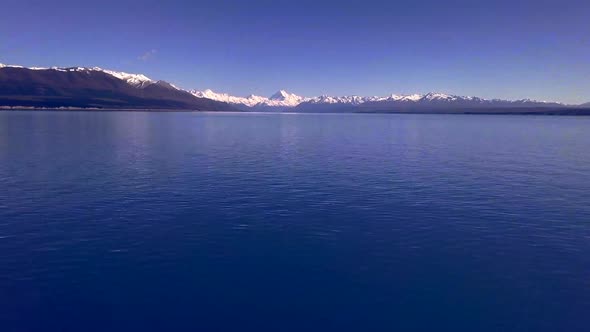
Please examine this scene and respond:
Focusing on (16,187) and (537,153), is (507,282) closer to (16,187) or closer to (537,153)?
(16,187)

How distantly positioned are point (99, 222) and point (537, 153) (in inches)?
3114

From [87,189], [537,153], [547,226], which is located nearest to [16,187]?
[87,189]

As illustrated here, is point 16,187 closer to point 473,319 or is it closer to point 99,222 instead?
point 99,222

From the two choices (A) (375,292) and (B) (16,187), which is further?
(B) (16,187)

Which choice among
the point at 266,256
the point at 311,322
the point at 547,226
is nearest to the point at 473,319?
the point at 311,322

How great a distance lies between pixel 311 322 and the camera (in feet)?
58.7

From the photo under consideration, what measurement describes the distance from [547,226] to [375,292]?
62.6 feet

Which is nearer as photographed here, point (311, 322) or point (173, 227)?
point (311, 322)

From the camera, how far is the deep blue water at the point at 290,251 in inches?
725

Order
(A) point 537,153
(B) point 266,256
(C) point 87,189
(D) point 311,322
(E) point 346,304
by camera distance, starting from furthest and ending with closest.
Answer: (A) point 537,153 < (C) point 87,189 < (B) point 266,256 < (E) point 346,304 < (D) point 311,322

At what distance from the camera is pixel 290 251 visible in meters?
25.7

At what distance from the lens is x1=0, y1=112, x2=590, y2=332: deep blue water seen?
18422mm

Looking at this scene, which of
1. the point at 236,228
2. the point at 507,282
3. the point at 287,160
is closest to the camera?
the point at 507,282

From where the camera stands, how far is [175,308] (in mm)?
18828
